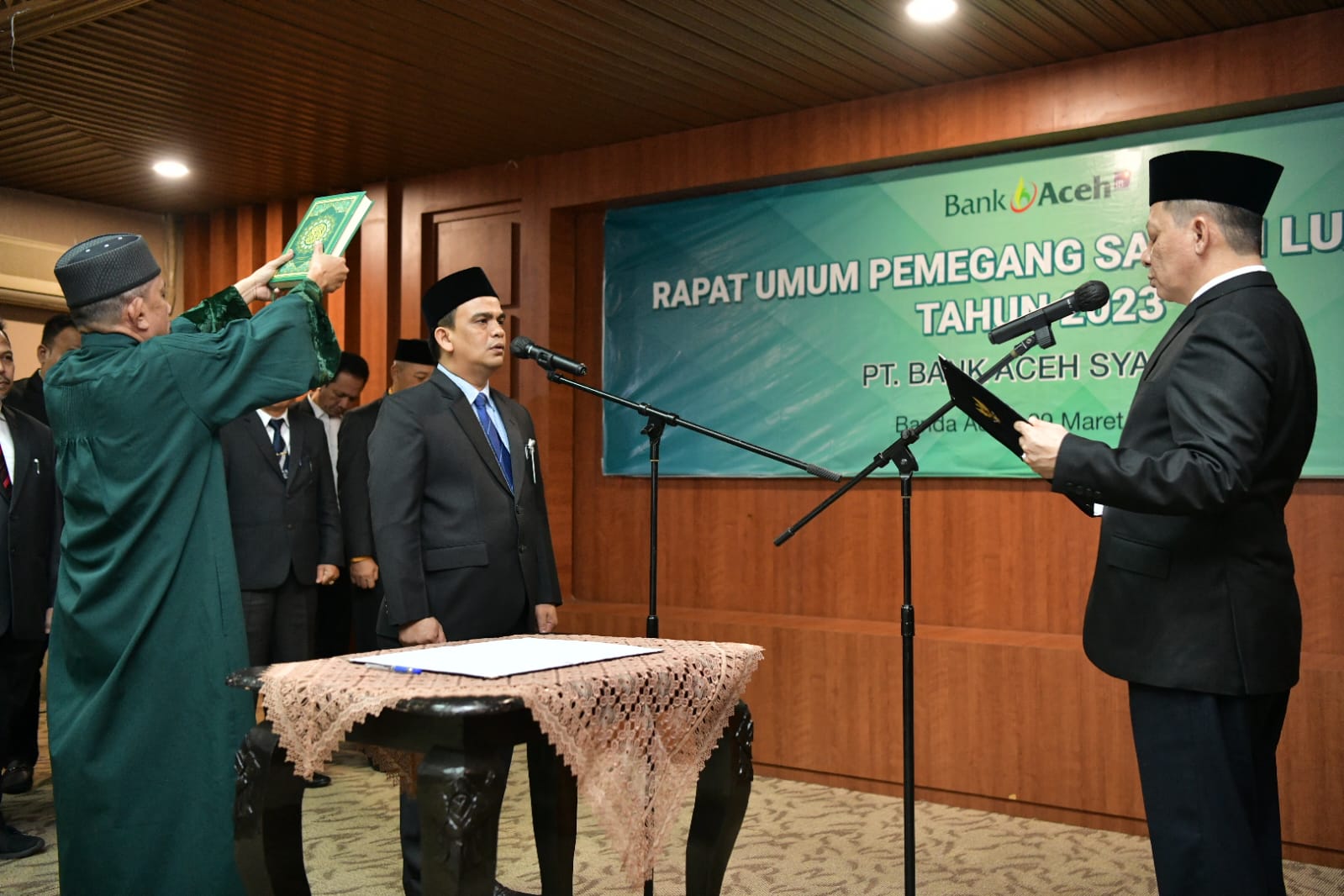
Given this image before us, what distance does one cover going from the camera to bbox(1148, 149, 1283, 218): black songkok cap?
219 centimetres

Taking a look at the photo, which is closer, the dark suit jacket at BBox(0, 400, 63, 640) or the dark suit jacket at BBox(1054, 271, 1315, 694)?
the dark suit jacket at BBox(1054, 271, 1315, 694)

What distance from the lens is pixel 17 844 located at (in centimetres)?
373

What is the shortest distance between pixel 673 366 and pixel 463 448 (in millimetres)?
2495

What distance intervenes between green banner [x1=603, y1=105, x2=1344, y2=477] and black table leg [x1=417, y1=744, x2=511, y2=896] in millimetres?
3301

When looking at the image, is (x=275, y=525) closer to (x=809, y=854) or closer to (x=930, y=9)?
(x=809, y=854)

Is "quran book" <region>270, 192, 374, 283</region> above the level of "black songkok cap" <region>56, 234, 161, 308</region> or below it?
above

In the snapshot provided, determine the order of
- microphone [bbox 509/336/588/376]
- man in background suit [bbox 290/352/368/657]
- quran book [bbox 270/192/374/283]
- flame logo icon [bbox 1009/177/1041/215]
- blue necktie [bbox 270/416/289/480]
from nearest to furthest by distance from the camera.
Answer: quran book [bbox 270/192/374/283]
microphone [bbox 509/336/588/376]
blue necktie [bbox 270/416/289/480]
flame logo icon [bbox 1009/177/1041/215]
man in background suit [bbox 290/352/368/657]

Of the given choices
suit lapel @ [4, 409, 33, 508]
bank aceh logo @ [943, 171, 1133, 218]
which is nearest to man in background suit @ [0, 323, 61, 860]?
suit lapel @ [4, 409, 33, 508]

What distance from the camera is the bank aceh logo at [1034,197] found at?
14.9 ft

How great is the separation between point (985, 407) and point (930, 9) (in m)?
2.18

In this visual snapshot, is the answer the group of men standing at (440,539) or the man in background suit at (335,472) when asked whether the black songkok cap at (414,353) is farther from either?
the group of men standing at (440,539)

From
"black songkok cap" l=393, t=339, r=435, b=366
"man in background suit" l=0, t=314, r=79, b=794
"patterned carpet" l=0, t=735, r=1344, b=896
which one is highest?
"black songkok cap" l=393, t=339, r=435, b=366

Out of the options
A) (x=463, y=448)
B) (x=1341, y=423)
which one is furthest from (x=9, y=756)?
(x=1341, y=423)

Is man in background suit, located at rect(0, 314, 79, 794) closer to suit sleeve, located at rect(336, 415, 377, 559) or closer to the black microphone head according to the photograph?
suit sleeve, located at rect(336, 415, 377, 559)
